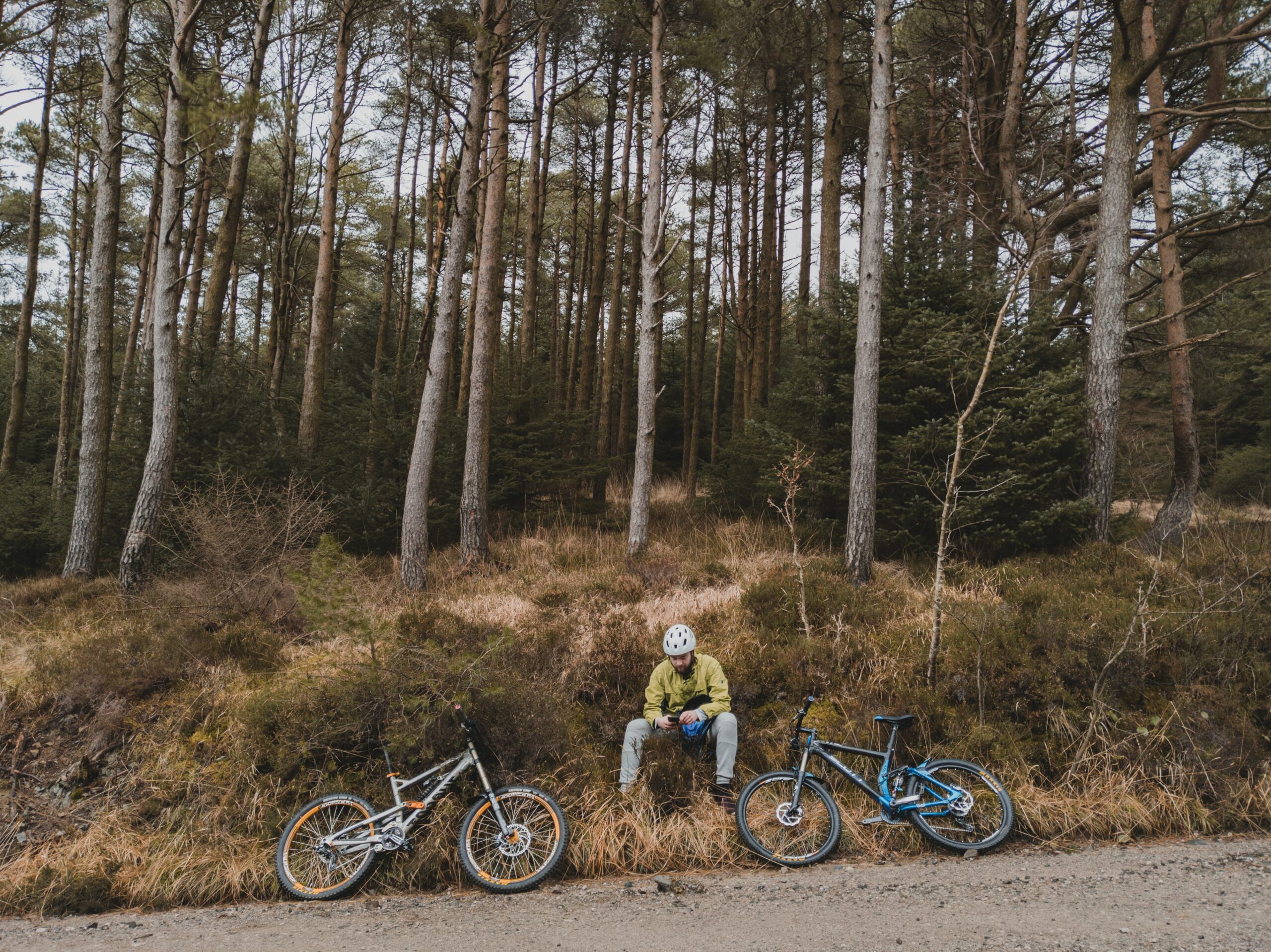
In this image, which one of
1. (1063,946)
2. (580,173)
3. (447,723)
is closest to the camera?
(1063,946)

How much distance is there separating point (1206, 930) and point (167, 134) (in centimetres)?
1212

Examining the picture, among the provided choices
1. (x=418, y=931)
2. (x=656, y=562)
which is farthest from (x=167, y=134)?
(x=418, y=931)

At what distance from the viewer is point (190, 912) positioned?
412cm

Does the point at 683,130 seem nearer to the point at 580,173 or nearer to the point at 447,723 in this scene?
the point at 580,173

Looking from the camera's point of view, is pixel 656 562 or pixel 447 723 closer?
pixel 447 723

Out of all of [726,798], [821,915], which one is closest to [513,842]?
[726,798]

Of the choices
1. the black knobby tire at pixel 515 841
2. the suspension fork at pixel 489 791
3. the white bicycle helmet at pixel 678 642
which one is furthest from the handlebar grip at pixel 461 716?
the white bicycle helmet at pixel 678 642

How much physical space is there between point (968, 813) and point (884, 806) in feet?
1.69

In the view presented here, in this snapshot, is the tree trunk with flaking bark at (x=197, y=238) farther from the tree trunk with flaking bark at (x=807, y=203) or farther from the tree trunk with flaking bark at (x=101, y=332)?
the tree trunk with flaking bark at (x=807, y=203)

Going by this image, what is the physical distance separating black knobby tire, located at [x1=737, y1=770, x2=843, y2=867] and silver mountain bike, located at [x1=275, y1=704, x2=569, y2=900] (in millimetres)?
1224

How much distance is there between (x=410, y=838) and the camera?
436 cm

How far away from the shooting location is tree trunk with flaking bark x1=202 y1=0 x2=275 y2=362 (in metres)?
10.4

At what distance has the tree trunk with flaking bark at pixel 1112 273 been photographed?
829cm

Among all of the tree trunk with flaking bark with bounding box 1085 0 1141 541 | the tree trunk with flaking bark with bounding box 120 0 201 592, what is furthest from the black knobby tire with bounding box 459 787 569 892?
the tree trunk with flaking bark with bounding box 1085 0 1141 541
